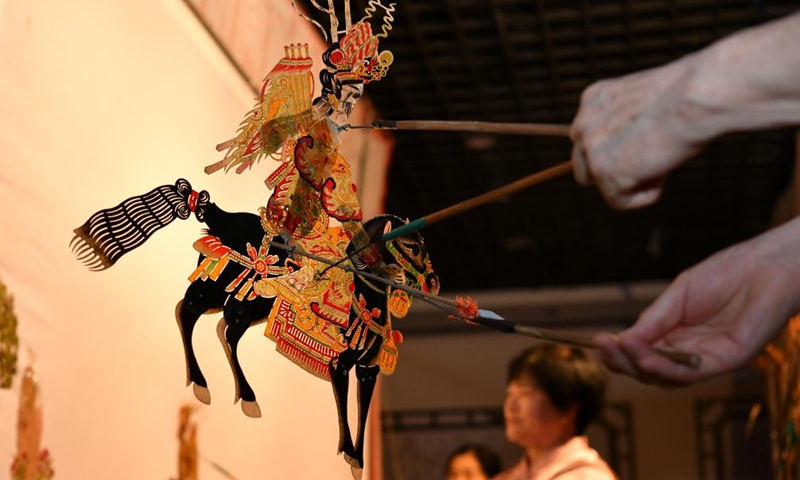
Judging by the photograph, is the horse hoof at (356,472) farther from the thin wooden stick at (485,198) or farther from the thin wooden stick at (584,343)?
the thin wooden stick at (584,343)

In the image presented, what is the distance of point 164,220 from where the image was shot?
4.42 feet

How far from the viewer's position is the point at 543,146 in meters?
3.17

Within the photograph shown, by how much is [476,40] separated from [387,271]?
1369 mm

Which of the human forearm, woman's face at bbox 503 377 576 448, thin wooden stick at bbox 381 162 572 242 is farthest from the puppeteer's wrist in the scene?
woman's face at bbox 503 377 576 448

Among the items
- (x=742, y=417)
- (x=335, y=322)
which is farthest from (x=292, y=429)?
(x=742, y=417)

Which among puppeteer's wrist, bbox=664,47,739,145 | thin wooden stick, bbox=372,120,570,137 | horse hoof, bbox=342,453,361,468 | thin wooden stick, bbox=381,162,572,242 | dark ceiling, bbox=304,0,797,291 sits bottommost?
horse hoof, bbox=342,453,361,468

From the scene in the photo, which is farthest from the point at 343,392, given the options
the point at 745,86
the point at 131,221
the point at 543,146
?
the point at 543,146

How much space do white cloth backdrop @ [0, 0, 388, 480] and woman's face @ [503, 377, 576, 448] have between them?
51 cm

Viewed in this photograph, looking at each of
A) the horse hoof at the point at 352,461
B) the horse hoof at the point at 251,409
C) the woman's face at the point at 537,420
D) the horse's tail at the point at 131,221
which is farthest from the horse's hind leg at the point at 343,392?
the woman's face at the point at 537,420

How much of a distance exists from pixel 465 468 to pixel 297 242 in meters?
1.53

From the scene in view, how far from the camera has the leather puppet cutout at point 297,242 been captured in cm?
136

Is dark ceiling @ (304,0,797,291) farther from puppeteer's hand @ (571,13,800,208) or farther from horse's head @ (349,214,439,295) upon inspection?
puppeteer's hand @ (571,13,800,208)

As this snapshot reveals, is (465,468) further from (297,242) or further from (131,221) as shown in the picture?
(131,221)

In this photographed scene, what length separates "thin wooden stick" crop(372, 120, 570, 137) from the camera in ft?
3.68
